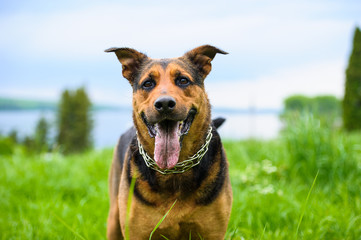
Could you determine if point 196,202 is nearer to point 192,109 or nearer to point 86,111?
point 192,109

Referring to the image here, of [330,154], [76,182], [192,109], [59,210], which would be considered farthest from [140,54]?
[330,154]

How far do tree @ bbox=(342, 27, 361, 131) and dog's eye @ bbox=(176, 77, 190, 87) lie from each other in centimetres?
1793

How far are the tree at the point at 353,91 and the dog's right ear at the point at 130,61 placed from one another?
1781cm

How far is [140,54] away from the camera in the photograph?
3412 mm

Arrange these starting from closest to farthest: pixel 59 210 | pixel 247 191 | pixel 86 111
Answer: pixel 59 210 < pixel 247 191 < pixel 86 111

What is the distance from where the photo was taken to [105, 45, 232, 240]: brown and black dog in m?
2.74

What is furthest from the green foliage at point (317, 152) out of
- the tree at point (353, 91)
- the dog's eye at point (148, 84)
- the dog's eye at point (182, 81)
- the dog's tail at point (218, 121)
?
the tree at point (353, 91)

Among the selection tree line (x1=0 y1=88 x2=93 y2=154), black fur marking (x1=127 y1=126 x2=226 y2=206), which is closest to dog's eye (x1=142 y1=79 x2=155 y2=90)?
black fur marking (x1=127 y1=126 x2=226 y2=206)

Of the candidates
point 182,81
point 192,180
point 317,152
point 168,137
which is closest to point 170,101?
point 168,137

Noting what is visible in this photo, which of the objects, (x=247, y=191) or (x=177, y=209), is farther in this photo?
(x=247, y=191)

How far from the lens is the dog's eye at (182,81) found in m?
2.97

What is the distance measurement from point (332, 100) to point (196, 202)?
51532mm

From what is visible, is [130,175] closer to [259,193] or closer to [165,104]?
[165,104]

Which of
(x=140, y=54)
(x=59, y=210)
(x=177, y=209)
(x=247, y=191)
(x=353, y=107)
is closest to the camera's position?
(x=177, y=209)
